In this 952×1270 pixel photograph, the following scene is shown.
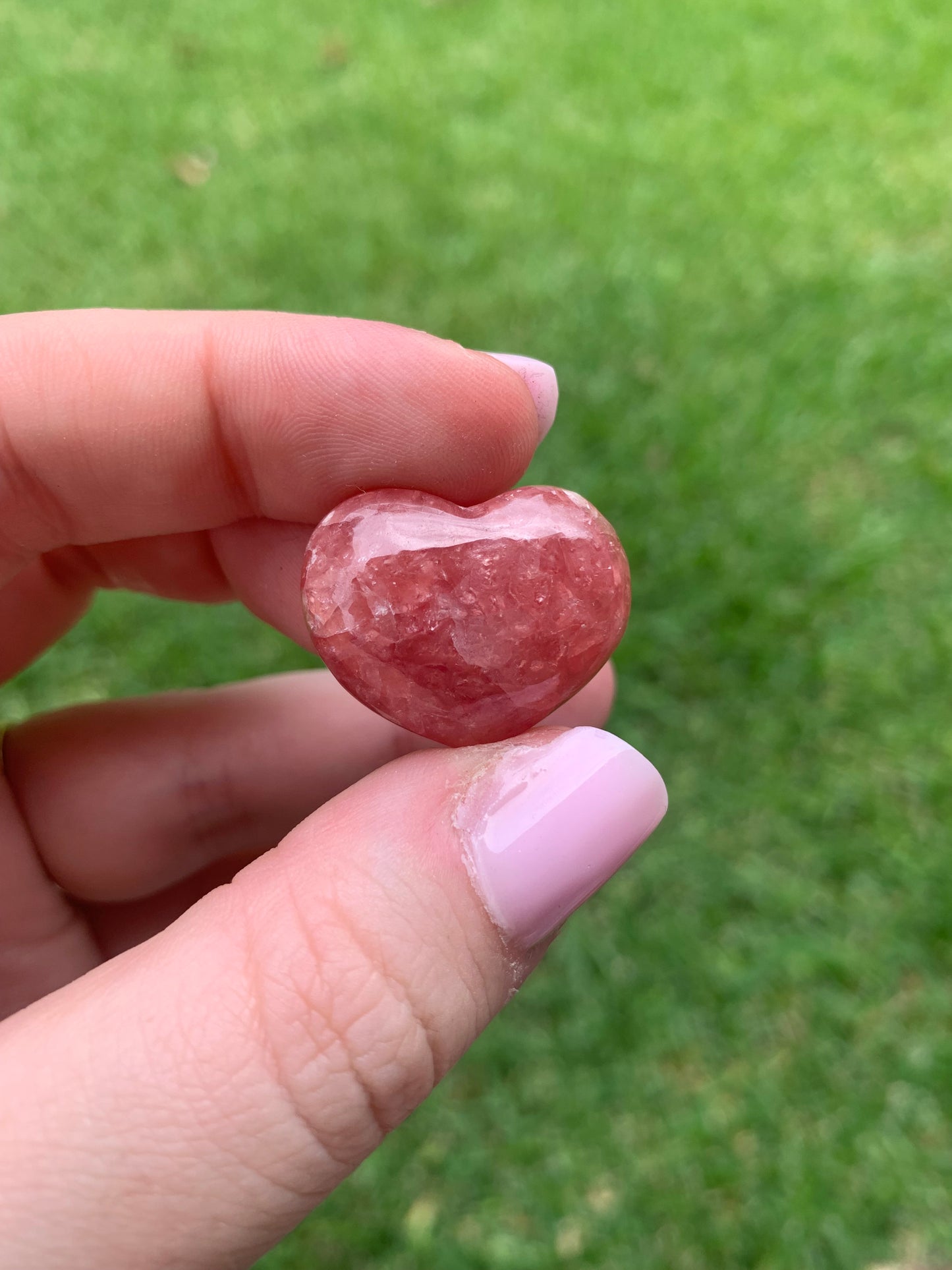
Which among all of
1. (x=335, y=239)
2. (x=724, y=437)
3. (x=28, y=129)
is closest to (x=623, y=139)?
(x=335, y=239)

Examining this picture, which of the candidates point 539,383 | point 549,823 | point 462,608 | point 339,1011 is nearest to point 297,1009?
point 339,1011

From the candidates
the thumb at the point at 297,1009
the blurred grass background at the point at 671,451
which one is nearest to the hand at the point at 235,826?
the thumb at the point at 297,1009

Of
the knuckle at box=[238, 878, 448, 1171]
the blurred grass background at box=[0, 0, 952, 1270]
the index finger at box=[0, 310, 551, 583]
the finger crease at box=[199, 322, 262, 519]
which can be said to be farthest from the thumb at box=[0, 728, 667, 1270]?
the blurred grass background at box=[0, 0, 952, 1270]

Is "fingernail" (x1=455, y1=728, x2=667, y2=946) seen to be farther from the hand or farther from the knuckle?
the knuckle

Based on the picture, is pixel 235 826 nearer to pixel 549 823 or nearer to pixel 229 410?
pixel 229 410

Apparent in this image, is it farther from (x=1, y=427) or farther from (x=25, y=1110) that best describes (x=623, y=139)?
(x=25, y=1110)

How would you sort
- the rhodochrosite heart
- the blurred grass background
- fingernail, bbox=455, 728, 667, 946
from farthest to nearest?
the blurred grass background
the rhodochrosite heart
fingernail, bbox=455, 728, 667, 946
